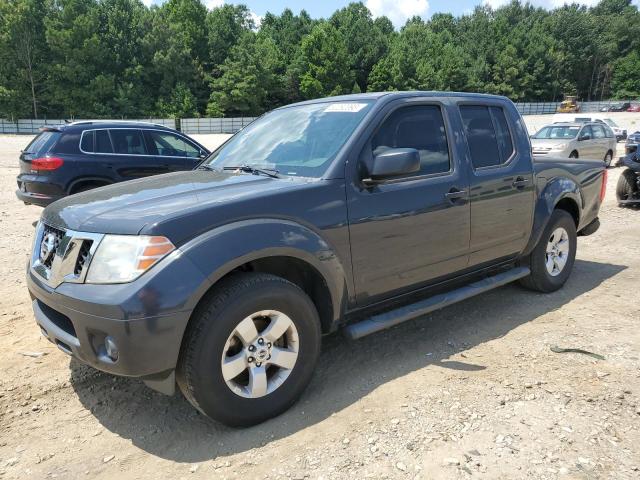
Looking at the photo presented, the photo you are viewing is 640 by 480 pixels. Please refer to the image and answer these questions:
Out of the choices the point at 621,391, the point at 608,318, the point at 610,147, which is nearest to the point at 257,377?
the point at 621,391

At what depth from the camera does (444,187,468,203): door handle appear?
148 inches

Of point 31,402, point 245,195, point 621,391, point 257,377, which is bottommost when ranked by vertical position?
point 621,391

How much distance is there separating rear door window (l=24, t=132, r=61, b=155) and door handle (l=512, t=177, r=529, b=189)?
22.9ft

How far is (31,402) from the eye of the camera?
10.6 ft

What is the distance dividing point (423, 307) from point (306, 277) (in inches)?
38.3

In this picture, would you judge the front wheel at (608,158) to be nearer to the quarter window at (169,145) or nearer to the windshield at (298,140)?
the quarter window at (169,145)

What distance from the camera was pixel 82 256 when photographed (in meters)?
2.66

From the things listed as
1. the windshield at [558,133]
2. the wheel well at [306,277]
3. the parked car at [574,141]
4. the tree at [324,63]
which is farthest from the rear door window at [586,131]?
the tree at [324,63]

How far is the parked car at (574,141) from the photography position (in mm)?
16062

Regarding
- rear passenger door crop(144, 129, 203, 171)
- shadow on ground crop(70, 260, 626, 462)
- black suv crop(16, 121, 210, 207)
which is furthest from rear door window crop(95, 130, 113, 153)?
shadow on ground crop(70, 260, 626, 462)

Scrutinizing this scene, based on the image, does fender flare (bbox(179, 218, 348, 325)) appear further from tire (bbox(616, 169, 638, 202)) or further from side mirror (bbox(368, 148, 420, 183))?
tire (bbox(616, 169, 638, 202))

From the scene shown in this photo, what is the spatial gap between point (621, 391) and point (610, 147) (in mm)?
17710

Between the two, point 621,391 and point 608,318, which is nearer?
point 621,391

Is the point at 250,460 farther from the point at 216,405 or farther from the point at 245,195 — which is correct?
the point at 245,195
